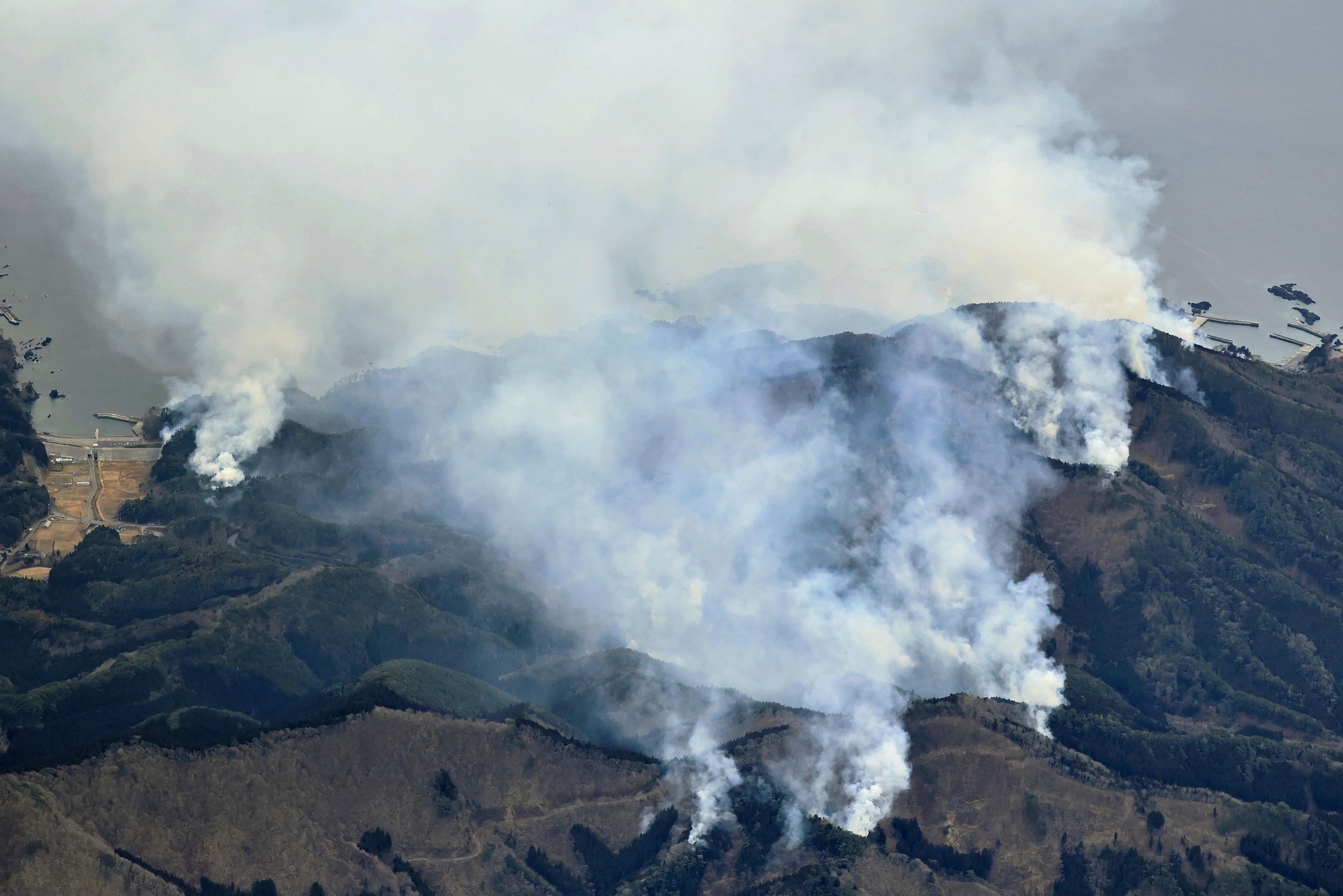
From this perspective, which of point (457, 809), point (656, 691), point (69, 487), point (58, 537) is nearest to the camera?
point (457, 809)

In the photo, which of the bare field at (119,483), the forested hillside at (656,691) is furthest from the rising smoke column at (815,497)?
the bare field at (119,483)

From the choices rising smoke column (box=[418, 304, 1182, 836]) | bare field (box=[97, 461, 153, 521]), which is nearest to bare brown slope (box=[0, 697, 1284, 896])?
rising smoke column (box=[418, 304, 1182, 836])

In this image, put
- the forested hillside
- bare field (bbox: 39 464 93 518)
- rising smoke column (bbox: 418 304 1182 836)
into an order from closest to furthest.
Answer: the forested hillside, rising smoke column (bbox: 418 304 1182 836), bare field (bbox: 39 464 93 518)

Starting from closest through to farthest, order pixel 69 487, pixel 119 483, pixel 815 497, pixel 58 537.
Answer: pixel 815 497 → pixel 58 537 → pixel 69 487 → pixel 119 483

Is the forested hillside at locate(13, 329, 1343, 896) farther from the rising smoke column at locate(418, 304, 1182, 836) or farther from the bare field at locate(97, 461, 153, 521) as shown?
the rising smoke column at locate(418, 304, 1182, 836)

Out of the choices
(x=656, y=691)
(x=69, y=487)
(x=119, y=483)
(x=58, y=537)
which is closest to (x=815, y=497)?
(x=656, y=691)

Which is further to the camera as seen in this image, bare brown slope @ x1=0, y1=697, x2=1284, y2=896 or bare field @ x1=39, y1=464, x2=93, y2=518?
bare field @ x1=39, y1=464, x2=93, y2=518

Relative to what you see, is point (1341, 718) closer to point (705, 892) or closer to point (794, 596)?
point (794, 596)

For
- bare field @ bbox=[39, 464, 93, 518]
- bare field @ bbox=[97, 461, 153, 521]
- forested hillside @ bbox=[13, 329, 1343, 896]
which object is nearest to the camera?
forested hillside @ bbox=[13, 329, 1343, 896]

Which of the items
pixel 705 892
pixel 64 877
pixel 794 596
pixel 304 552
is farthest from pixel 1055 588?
pixel 64 877

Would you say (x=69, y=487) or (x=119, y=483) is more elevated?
(x=119, y=483)

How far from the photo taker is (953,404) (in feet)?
545

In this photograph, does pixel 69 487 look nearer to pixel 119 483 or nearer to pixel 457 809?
pixel 119 483

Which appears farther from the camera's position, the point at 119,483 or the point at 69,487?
the point at 119,483
